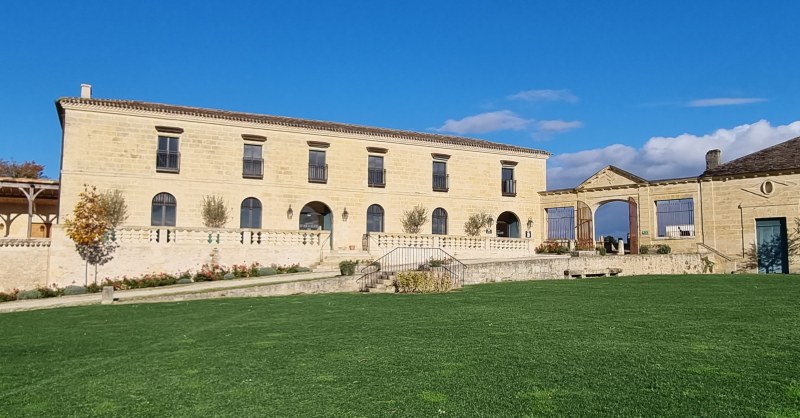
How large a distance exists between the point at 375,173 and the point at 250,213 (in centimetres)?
668

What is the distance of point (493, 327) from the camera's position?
29.9 feet

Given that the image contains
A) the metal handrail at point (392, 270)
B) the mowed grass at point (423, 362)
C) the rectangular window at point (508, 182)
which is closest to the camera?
the mowed grass at point (423, 362)

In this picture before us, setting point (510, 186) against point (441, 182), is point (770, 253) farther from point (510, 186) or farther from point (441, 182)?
point (441, 182)

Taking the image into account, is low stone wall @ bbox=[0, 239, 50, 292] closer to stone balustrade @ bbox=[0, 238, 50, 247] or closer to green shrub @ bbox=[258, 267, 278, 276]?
stone balustrade @ bbox=[0, 238, 50, 247]

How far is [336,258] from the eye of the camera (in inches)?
926

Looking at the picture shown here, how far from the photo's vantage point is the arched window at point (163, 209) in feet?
83.1

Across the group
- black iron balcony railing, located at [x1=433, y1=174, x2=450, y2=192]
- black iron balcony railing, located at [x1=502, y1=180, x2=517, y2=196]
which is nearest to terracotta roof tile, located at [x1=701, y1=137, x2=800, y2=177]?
black iron balcony railing, located at [x1=502, y1=180, x2=517, y2=196]

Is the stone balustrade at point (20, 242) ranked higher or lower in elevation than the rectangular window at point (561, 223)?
lower

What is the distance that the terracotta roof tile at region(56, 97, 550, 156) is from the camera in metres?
24.7

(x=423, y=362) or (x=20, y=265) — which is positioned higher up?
(x=20, y=265)

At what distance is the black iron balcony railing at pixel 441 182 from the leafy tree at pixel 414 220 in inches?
65.7

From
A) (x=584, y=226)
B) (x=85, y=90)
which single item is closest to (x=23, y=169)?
(x=85, y=90)

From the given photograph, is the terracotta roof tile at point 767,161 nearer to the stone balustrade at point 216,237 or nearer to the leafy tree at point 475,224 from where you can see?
the leafy tree at point 475,224

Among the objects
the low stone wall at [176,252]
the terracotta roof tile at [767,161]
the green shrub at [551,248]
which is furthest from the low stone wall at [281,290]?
the terracotta roof tile at [767,161]
